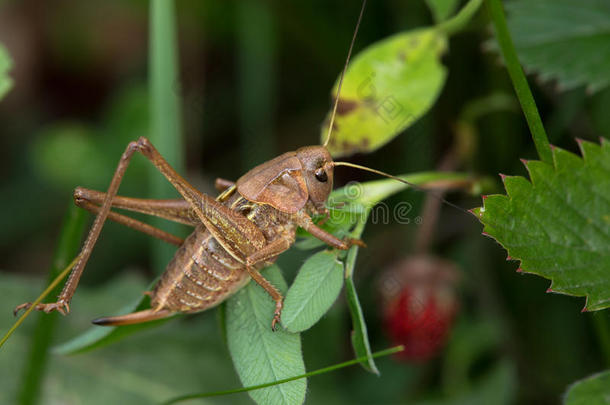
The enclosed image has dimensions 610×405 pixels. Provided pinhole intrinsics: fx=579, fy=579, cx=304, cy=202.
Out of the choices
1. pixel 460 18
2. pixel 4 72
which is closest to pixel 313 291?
pixel 460 18

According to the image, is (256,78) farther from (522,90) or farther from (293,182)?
(522,90)

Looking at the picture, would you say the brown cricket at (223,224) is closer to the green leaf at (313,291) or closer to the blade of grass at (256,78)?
the green leaf at (313,291)

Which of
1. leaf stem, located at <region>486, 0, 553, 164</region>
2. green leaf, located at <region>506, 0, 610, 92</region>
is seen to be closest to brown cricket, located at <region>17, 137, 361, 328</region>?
leaf stem, located at <region>486, 0, 553, 164</region>

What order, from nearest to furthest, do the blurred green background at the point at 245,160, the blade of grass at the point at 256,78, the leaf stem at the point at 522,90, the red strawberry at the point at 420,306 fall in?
the leaf stem at the point at 522,90, the red strawberry at the point at 420,306, the blurred green background at the point at 245,160, the blade of grass at the point at 256,78

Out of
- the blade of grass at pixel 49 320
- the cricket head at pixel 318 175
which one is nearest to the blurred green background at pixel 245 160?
the blade of grass at pixel 49 320

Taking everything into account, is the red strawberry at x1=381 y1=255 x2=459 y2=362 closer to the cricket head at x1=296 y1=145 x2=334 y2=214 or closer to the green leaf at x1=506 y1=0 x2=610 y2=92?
the cricket head at x1=296 y1=145 x2=334 y2=214

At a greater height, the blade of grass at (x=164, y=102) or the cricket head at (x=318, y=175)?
the blade of grass at (x=164, y=102)
